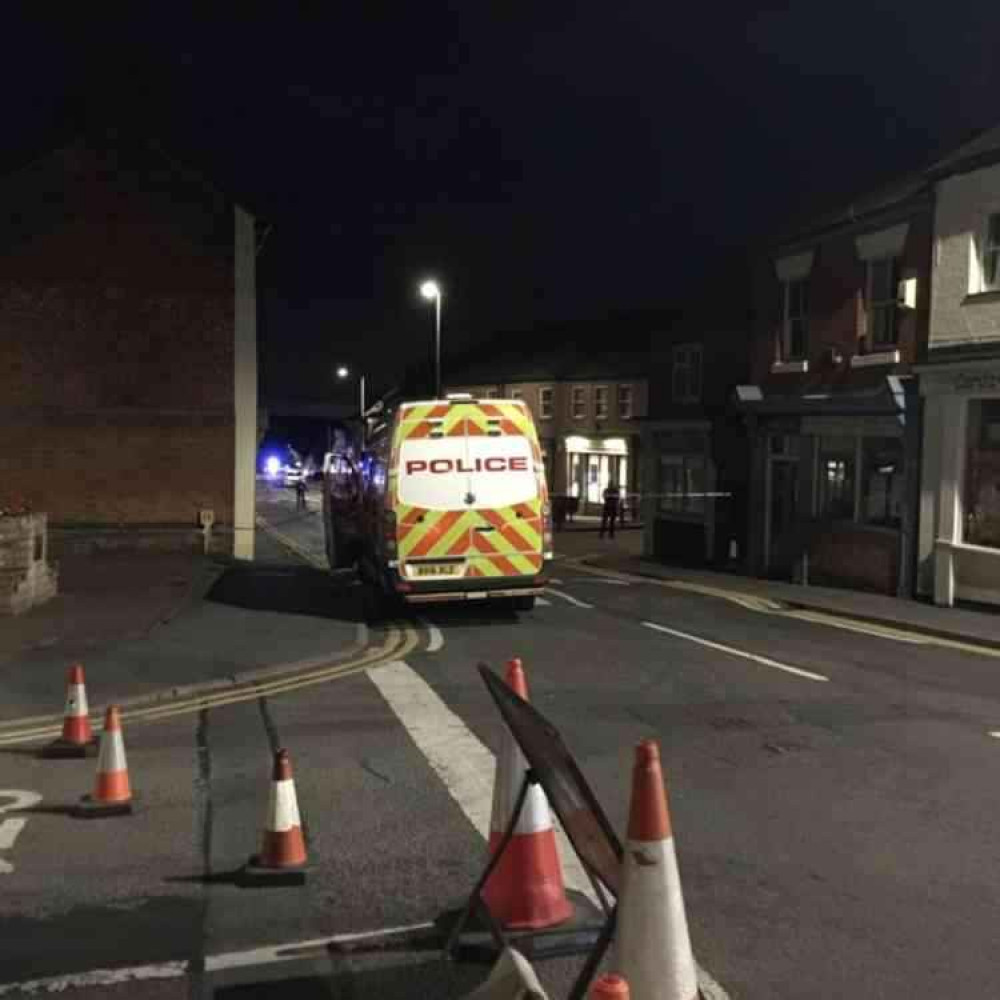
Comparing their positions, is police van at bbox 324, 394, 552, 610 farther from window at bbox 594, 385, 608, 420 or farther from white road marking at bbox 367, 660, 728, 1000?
window at bbox 594, 385, 608, 420

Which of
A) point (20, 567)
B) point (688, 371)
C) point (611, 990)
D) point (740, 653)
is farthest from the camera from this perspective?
point (688, 371)

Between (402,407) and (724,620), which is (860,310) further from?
(402,407)

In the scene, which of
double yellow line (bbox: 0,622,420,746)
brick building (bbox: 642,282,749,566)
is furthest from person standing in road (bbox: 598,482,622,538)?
double yellow line (bbox: 0,622,420,746)

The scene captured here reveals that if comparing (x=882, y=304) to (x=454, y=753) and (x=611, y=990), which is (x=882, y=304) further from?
(x=611, y=990)

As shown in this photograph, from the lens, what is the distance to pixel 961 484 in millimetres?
16906

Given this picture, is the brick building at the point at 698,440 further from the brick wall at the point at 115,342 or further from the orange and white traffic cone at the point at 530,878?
the orange and white traffic cone at the point at 530,878

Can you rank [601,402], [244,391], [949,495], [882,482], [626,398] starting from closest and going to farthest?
[949,495]
[882,482]
[244,391]
[626,398]
[601,402]

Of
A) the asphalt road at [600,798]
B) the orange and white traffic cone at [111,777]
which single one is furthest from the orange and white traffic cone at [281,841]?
the orange and white traffic cone at [111,777]

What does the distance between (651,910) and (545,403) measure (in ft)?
182

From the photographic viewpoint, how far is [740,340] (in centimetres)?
Result: 3080

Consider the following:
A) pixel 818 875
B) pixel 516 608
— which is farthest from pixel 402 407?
pixel 818 875

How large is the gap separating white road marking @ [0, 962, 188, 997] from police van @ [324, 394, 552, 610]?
31.5 feet

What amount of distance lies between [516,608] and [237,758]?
26.0 feet

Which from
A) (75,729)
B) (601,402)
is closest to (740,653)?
(75,729)
